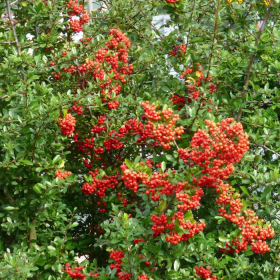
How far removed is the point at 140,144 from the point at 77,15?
1.49 metres

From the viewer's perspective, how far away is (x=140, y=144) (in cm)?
411

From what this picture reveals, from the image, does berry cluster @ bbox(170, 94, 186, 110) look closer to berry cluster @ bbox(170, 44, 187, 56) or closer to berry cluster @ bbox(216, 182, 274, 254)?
berry cluster @ bbox(170, 44, 187, 56)

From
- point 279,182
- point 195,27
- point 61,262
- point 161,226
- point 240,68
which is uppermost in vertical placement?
point 195,27

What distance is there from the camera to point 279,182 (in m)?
3.56

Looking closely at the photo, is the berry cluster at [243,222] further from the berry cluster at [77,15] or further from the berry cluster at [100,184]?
the berry cluster at [77,15]

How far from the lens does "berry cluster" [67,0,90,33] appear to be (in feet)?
15.3

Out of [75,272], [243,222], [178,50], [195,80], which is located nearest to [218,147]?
[243,222]

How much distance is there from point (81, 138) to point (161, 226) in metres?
1.56

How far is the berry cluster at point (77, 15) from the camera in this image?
184 inches

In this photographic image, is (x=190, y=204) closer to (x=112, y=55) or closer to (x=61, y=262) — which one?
(x=61, y=262)

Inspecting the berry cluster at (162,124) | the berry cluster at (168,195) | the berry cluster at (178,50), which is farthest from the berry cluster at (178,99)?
the berry cluster at (168,195)

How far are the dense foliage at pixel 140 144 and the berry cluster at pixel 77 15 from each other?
15 millimetres

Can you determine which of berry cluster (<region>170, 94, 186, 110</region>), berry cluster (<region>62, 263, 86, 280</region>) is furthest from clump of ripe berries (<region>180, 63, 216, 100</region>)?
berry cluster (<region>62, 263, 86, 280</region>)

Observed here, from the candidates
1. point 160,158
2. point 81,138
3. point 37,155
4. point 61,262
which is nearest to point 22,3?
point 81,138
